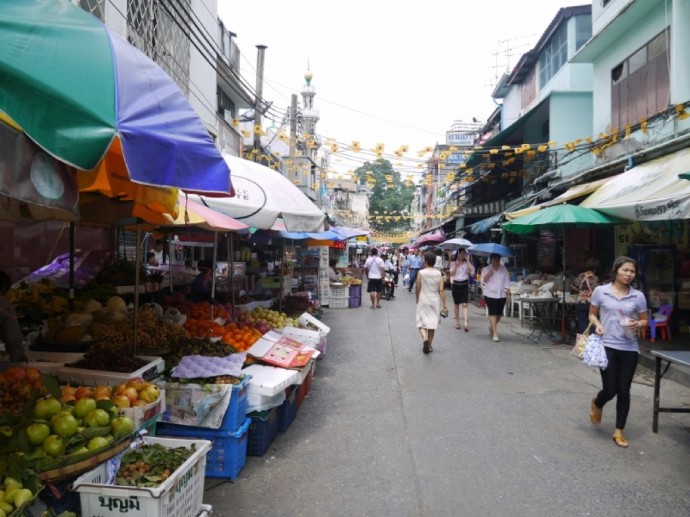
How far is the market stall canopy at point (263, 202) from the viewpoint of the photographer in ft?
20.0

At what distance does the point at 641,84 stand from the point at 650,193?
5600 millimetres

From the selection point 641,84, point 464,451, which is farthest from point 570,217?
point 464,451

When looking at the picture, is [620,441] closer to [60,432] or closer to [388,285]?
[60,432]

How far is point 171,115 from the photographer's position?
2.79 meters

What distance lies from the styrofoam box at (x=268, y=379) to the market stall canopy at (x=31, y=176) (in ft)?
8.40

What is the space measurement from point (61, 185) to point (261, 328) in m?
4.63

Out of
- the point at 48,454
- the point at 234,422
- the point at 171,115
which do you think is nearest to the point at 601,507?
the point at 234,422

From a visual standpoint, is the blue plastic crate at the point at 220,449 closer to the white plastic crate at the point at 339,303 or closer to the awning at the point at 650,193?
the awning at the point at 650,193

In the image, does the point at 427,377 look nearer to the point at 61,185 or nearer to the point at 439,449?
the point at 439,449

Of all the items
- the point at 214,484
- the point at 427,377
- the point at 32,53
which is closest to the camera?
the point at 32,53

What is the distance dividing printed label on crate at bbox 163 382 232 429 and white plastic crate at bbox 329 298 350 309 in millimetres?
12943

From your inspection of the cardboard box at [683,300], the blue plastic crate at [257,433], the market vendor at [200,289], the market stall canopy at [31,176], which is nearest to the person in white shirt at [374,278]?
the market vendor at [200,289]

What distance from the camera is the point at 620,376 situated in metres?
4.87

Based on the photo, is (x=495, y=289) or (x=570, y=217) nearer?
(x=570, y=217)
